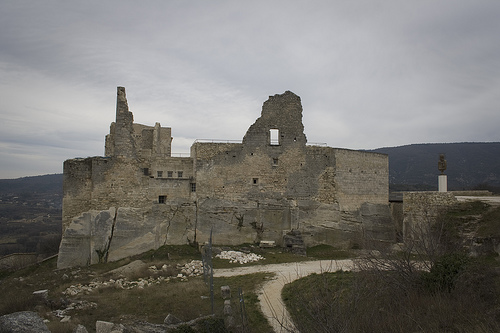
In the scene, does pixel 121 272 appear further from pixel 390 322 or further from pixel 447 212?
pixel 447 212

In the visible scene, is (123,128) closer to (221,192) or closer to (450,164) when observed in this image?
(221,192)

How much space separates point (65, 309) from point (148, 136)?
1361 centimetres

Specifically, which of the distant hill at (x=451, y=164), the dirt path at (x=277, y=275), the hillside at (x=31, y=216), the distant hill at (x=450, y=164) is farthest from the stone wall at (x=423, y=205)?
the distant hill at (x=451, y=164)

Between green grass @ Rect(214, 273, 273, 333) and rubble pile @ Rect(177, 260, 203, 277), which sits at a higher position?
green grass @ Rect(214, 273, 273, 333)

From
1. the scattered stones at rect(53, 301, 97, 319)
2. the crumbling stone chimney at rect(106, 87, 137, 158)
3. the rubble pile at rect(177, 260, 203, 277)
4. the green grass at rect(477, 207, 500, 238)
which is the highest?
the crumbling stone chimney at rect(106, 87, 137, 158)

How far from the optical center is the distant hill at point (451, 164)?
100375 millimetres

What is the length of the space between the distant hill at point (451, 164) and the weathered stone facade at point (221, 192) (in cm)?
7651

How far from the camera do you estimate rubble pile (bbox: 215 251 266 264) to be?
19.6 meters

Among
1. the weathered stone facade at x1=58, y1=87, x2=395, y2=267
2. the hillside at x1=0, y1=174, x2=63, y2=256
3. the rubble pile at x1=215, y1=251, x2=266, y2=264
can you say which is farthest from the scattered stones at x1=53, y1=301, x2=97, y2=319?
the hillside at x1=0, y1=174, x2=63, y2=256

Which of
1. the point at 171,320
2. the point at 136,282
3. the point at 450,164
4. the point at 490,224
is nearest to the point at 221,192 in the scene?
the point at 136,282

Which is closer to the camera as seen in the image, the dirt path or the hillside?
the dirt path

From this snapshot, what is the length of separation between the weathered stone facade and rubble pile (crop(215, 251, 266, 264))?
2.22 m

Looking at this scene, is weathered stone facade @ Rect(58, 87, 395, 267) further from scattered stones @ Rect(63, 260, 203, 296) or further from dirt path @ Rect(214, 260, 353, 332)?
dirt path @ Rect(214, 260, 353, 332)

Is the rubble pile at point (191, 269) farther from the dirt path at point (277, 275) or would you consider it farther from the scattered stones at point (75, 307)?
the scattered stones at point (75, 307)
